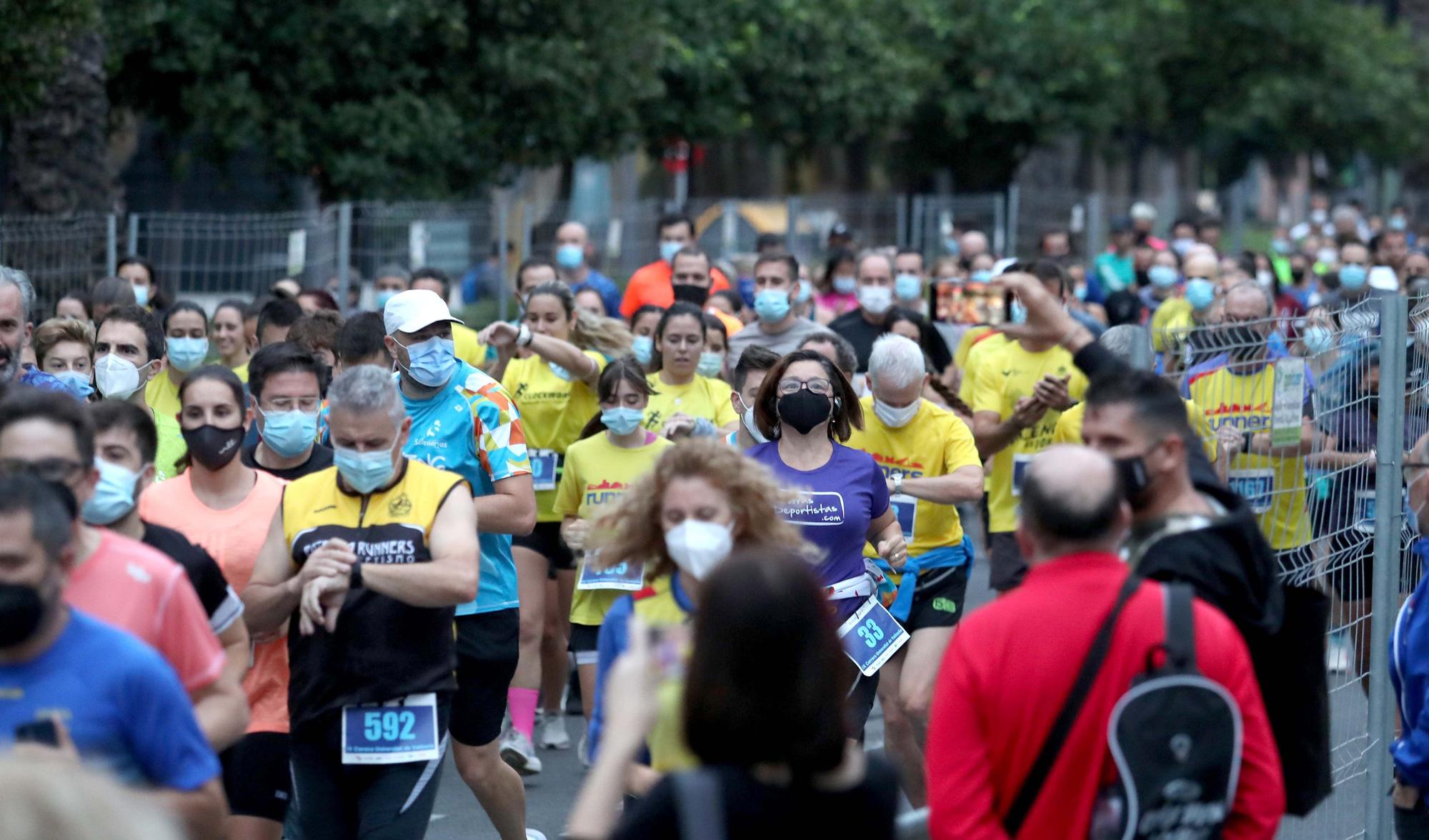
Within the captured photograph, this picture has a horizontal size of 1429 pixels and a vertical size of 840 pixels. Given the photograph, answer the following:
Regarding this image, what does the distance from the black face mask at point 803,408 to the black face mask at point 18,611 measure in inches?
137

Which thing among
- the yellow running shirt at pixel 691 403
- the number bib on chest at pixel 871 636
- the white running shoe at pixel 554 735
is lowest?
the white running shoe at pixel 554 735

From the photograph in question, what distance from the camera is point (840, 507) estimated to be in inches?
254

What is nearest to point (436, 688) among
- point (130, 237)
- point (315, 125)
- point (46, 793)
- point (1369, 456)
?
point (46, 793)

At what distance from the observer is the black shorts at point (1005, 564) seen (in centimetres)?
835

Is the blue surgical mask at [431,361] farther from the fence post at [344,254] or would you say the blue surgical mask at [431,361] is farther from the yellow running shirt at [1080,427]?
the fence post at [344,254]

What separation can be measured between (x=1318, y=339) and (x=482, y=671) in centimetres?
293

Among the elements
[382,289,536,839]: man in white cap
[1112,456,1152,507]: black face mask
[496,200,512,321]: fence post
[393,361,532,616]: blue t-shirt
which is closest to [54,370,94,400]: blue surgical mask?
[382,289,536,839]: man in white cap

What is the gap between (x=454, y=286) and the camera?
54.4 feet

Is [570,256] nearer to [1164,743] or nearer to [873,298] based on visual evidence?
[873,298]

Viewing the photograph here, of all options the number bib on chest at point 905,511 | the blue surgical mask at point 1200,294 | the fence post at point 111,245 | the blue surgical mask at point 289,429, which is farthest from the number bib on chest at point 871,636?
the fence post at point 111,245

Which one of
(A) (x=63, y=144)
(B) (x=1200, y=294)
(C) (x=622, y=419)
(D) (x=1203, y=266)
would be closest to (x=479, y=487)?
(C) (x=622, y=419)

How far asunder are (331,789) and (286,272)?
9.19 meters

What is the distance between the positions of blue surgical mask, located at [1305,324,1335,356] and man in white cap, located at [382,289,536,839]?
8.19ft

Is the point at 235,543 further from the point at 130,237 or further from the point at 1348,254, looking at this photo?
the point at 1348,254
